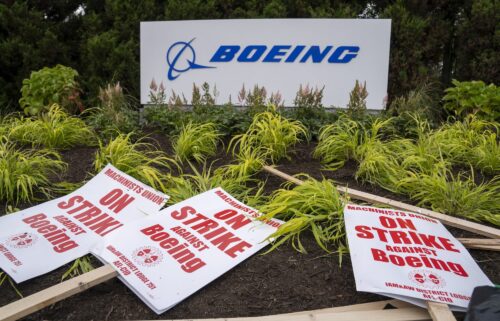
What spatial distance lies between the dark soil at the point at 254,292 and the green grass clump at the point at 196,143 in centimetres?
144

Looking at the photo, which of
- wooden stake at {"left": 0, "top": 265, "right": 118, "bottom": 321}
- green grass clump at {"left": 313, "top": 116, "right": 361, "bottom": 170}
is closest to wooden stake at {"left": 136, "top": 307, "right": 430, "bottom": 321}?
wooden stake at {"left": 0, "top": 265, "right": 118, "bottom": 321}

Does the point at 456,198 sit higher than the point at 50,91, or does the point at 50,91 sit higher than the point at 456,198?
the point at 50,91

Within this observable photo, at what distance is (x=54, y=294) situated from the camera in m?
1.92

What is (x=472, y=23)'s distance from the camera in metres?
5.48

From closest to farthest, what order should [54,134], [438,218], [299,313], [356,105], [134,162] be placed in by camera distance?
[299,313]
[438,218]
[134,162]
[54,134]
[356,105]

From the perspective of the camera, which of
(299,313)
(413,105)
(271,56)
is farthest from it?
(271,56)

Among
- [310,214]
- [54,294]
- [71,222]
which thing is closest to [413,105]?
[310,214]

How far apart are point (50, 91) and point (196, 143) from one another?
220cm

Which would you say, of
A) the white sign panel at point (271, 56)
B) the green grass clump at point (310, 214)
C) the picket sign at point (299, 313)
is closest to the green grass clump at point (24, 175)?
the picket sign at point (299, 313)

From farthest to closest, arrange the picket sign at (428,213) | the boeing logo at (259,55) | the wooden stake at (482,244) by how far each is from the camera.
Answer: the boeing logo at (259,55) < the picket sign at (428,213) < the wooden stake at (482,244)

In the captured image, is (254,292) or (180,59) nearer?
(254,292)

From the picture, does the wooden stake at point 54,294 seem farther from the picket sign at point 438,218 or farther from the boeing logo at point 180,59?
the boeing logo at point 180,59

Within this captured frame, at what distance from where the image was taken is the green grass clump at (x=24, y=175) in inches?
115

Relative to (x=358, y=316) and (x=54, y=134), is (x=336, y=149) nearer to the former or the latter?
(x=358, y=316)
